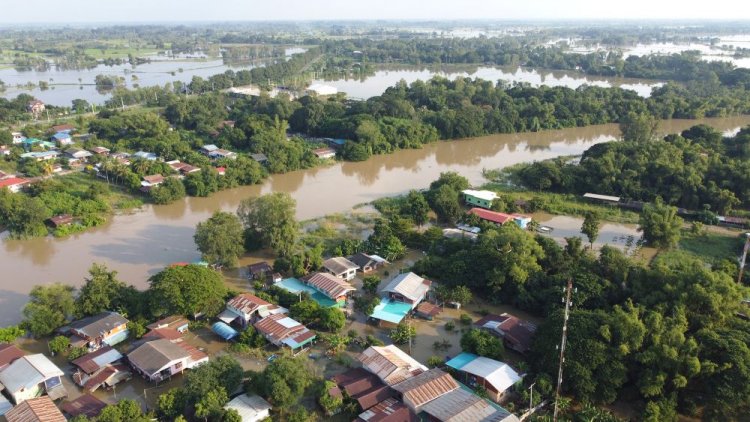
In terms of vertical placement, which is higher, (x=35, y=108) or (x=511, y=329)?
(x=35, y=108)

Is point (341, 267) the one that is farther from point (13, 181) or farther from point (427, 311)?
point (13, 181)

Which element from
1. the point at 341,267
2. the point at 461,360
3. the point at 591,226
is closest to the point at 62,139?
the point at 341,267

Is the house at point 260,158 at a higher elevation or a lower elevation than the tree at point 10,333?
higher

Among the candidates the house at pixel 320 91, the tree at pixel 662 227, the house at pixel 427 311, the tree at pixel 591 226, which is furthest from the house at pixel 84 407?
the house at pixel 320 91

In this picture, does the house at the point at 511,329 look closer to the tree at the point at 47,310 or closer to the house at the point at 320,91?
the tree at the point at 47,310

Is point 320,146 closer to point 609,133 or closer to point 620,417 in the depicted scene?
point 609,133
